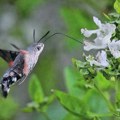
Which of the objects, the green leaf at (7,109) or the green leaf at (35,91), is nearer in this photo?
the green leaf at (35,91)

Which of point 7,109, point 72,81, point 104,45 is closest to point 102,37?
point 104,45

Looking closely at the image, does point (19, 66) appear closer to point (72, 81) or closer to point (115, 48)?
point (115, 48)

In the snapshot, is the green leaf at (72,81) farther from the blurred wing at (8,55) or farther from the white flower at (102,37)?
the blurred wing at (8,55)

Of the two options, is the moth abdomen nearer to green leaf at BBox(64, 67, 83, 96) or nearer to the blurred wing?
the blurred wing

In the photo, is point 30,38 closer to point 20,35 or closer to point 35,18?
point 20,35

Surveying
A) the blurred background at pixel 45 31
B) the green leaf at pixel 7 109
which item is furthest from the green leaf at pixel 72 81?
the green leaf at pixel 7 109

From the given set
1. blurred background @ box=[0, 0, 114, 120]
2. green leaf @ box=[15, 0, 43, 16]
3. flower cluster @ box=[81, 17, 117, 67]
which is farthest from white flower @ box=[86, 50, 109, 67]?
green leaf @ box=[15, 0, 43, 16]
